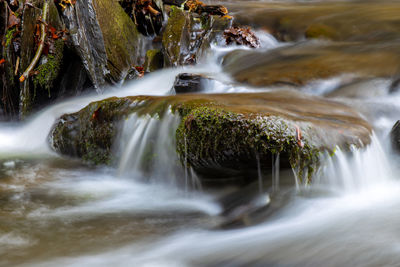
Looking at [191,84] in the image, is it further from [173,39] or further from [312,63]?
[173,39]

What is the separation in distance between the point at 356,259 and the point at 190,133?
5.56ft

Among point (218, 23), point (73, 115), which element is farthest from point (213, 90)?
point (218, 23)

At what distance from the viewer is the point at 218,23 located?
841cm

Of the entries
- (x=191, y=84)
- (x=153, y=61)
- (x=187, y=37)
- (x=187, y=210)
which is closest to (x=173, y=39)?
(x=187, y=37)

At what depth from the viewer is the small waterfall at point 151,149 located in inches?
146

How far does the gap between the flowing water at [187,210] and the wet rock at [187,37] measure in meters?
3.02

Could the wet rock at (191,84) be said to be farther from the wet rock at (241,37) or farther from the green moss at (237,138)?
the wet rock at (241,37)

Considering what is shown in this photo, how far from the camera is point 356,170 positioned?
330 cm

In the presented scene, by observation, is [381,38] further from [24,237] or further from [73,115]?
[24,237]

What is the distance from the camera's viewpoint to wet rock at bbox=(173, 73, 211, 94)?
A: 5.14 metres

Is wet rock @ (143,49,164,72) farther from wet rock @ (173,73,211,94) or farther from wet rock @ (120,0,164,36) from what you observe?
wet rock @ (173,73,211,94)

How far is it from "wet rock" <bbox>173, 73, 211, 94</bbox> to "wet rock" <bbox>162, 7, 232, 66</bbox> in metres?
1.71

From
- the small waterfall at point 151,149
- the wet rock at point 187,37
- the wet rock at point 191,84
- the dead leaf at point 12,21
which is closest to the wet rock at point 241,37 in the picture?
the wet rock at point 187,37

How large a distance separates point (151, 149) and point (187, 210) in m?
0.96
